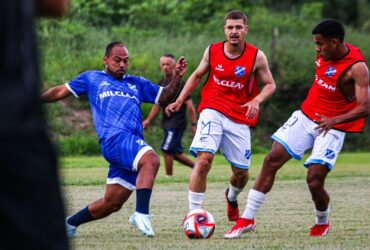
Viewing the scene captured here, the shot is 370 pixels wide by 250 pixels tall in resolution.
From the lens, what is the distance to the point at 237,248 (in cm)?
754

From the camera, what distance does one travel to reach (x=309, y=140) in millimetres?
9156

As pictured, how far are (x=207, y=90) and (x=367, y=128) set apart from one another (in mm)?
18605

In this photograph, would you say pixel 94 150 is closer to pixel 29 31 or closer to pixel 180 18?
pixel 180 18

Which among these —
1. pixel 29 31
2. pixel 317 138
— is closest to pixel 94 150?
pixel 317 138

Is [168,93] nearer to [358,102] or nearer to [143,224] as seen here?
[143,224]

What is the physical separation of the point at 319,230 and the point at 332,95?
4.18ft

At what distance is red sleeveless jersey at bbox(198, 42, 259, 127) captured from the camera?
9.66 metres

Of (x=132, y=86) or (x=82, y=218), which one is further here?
(x=132, y=86)

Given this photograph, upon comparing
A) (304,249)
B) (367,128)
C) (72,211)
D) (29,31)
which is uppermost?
(29,31)

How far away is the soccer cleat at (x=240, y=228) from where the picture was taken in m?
8.57

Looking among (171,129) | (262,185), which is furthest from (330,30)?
(171,129)

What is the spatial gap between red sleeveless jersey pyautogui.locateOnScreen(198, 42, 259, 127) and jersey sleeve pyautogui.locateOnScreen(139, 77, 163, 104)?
78 centimetres

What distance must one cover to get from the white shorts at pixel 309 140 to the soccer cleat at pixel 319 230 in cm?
54

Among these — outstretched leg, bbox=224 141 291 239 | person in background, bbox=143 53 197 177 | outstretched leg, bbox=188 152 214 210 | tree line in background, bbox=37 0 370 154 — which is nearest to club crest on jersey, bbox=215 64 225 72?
outstretched leg, bbox=188 152 214 210
